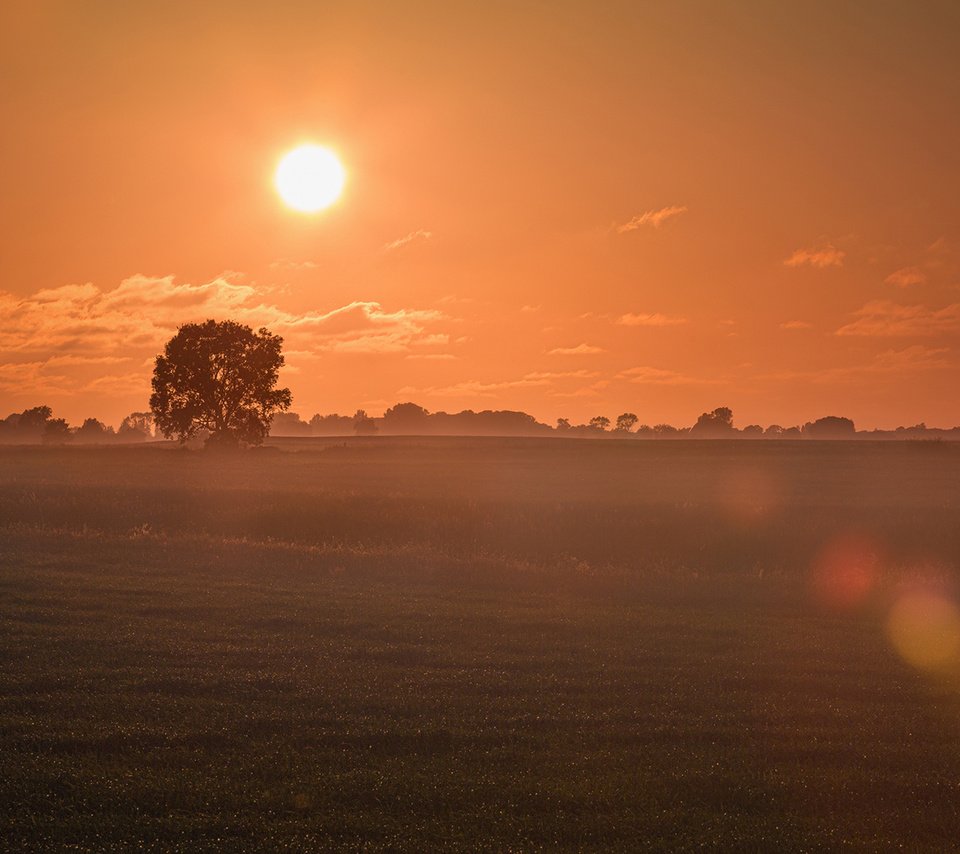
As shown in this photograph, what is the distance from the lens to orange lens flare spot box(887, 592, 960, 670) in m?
20.0

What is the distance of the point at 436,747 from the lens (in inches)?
537

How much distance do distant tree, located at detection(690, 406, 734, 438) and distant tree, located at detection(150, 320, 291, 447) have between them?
98.6 m

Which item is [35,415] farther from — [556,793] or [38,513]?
[556,793]

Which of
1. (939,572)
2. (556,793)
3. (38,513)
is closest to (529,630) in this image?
(556,793)

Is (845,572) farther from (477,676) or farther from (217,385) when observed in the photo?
(217,385)

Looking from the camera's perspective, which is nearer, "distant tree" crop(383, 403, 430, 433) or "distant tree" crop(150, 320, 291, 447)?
"distant tree" crop(150, 320, 291, 447)

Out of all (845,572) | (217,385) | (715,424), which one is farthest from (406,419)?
(845,572)

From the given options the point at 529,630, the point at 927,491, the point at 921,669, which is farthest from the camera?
the point at 927,491

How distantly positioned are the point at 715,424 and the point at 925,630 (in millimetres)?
155636

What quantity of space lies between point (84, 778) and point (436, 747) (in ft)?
15.6

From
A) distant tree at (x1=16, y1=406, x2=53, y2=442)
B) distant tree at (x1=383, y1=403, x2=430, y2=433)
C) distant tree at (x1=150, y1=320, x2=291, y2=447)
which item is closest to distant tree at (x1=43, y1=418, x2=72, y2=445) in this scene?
distant tree at (x1=16, y1=406, x2=53, y2=442)

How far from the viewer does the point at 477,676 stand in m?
17.5

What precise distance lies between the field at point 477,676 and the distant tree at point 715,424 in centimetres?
13060

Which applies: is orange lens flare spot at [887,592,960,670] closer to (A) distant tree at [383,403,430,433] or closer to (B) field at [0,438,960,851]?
(B) field at [0,438,960,851]
